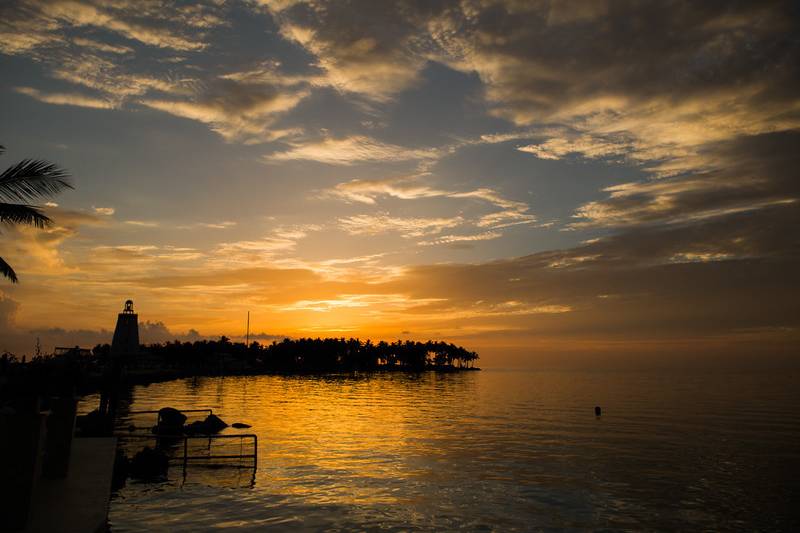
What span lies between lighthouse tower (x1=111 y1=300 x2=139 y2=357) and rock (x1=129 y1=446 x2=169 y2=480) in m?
9.28

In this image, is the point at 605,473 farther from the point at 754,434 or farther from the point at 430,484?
the point at 754,434

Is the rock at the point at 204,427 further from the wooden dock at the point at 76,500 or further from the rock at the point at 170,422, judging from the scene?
the wooden dock at the point at 76,500

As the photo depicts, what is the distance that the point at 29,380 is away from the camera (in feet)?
173

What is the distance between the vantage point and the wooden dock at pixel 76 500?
1323 cm

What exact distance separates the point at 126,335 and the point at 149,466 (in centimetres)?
1154

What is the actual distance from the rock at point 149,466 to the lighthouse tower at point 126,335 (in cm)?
928

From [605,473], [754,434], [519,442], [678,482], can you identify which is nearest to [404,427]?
[519,442]

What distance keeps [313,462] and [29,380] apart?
115ft

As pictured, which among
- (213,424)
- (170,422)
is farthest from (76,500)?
(213,424)

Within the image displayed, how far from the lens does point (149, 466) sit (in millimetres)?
31219

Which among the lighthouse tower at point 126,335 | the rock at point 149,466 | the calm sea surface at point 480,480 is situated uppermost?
the lighthouse tower at point 126,335

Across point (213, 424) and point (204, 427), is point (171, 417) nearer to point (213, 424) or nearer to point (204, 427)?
point (204, 427)

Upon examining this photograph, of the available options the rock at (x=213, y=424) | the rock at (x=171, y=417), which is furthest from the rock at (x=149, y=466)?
the rock at (x=213, y=424)

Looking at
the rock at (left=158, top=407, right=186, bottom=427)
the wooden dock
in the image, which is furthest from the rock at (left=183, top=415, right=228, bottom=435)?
the wooden dock
